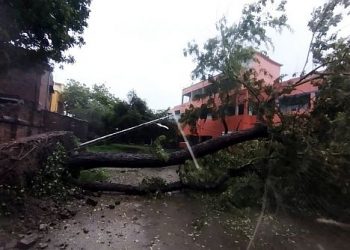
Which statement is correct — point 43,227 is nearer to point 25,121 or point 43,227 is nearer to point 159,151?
point 159,151

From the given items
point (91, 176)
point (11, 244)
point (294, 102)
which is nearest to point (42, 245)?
point (11, 244)

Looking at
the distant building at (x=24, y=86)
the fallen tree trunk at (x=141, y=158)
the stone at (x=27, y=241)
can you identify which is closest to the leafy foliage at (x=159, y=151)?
the fallen tree trunk at (x=141, y=158)

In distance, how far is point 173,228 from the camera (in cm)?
569

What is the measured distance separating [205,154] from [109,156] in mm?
2169

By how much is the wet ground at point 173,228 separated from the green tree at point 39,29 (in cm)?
468

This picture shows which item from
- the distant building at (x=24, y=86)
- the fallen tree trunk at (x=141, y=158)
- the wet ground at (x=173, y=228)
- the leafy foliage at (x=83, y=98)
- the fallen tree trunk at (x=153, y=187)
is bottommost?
the wet ground at (x=173, y=228)

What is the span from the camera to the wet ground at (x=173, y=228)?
16.1 ft

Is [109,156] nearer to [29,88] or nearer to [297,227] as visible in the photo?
[297,227]

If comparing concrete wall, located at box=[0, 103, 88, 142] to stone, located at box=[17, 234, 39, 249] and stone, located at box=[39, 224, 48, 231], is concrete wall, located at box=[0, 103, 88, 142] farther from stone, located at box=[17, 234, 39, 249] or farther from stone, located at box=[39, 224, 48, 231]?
stone, located at box=[17, 234, 39, 249]

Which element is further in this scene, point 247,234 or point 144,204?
point 144,204

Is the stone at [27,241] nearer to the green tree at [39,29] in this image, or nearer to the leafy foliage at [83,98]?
the green tree at [39,29]

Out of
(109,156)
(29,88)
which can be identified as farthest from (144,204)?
(29,88)

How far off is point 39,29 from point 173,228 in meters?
6.42

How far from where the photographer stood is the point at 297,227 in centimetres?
655
